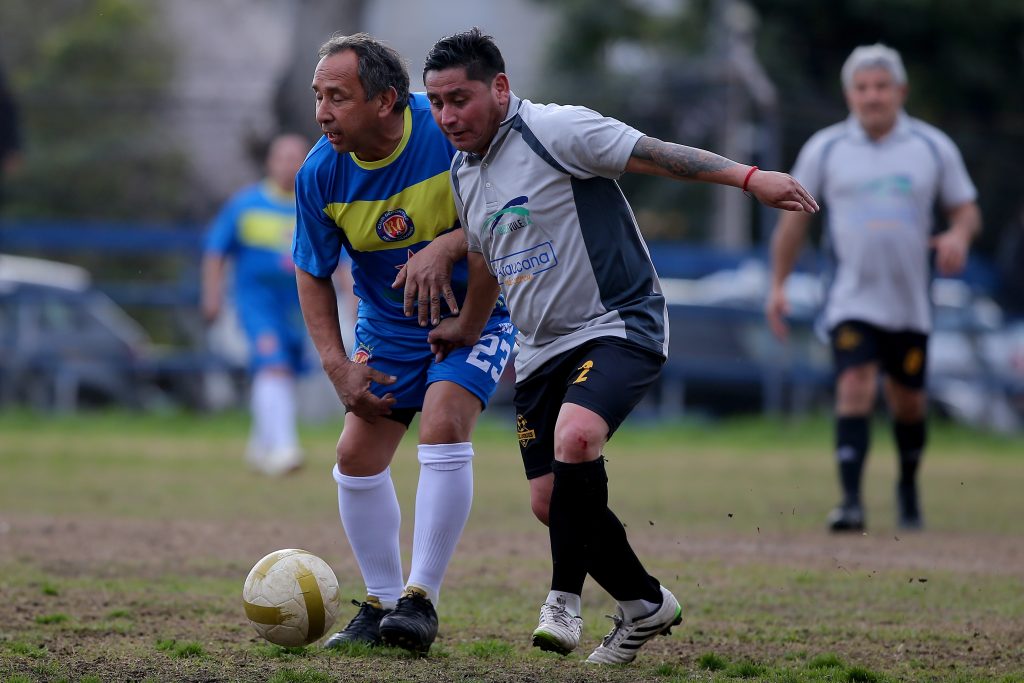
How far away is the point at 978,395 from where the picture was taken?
1530 cm

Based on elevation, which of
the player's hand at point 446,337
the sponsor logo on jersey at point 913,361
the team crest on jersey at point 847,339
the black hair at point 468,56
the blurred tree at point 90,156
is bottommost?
the player's hand at point 446,337

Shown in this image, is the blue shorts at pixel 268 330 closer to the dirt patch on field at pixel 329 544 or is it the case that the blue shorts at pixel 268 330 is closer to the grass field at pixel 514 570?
the grass field at pixel 514 570

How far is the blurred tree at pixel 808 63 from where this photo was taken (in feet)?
56.5

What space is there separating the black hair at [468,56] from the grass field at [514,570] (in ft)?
6.10

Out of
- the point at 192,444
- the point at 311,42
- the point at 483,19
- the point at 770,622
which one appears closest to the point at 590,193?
the point at 770,622

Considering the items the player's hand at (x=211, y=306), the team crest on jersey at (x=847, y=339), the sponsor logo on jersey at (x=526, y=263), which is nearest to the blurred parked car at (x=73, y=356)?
the player's hand at (x=211, y=306)

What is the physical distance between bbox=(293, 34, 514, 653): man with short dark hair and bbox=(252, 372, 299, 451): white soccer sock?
5.60 metres

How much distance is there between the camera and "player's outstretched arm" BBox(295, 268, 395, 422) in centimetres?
488

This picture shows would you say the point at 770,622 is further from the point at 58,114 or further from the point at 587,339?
the point at 58,114

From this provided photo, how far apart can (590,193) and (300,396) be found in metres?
12.6

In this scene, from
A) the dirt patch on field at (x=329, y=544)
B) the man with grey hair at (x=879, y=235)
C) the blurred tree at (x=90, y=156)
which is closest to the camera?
the dirt patch on field at (x=329, y=544)

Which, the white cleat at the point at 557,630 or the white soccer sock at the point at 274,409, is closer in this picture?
the white cleat at the point at 557,630

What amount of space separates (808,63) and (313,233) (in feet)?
60.2

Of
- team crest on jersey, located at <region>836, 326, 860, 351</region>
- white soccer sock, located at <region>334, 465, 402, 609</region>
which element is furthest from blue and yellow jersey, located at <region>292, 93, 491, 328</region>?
team crest on jersey, located at <region>836, 326, 860, 351</region>
